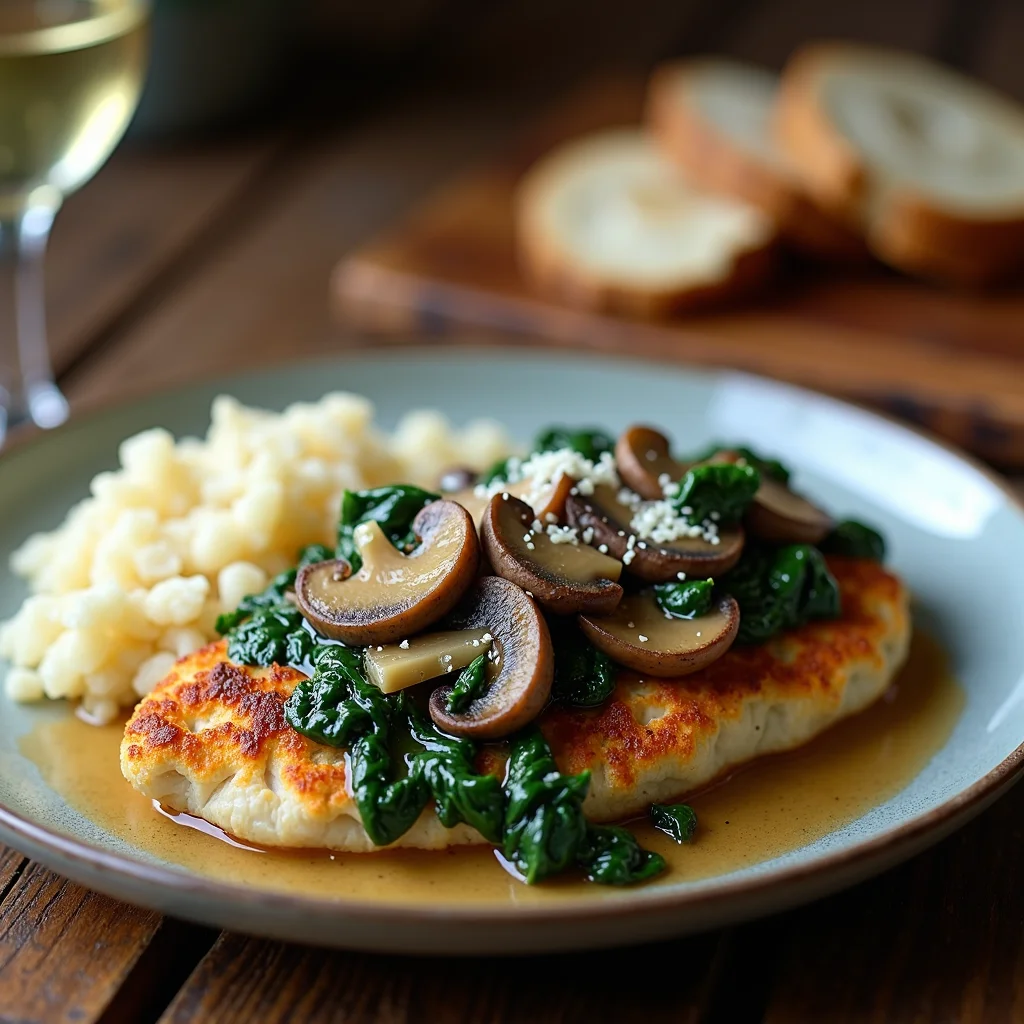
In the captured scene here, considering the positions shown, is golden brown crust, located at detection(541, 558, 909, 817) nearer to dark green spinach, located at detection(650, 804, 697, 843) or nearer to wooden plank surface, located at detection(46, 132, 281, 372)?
dark green spinach, located at detection(650, 804, 697, 843)

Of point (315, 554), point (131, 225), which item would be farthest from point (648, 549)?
point (131, 225)

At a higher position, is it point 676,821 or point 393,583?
point 393,583

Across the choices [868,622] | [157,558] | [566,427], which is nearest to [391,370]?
[566,427]

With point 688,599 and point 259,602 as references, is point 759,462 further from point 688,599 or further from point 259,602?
point 259,602

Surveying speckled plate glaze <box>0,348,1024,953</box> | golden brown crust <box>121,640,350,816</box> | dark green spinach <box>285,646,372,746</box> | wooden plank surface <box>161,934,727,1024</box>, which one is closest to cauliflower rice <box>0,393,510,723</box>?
speckled plate glaze <box>0,348,1024,953</box>

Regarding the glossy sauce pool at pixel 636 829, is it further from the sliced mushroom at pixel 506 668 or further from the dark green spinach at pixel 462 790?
the sliced mushroom at pixel 506 668

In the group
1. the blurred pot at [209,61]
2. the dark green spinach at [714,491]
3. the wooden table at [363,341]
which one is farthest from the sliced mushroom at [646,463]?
the blurred pot at [209,61]
